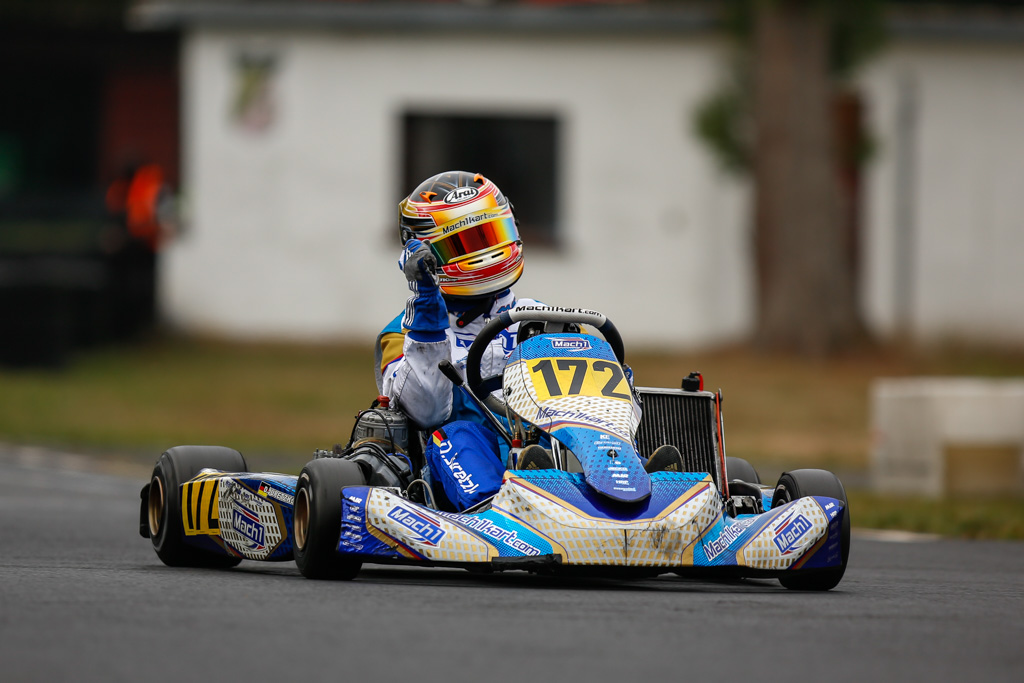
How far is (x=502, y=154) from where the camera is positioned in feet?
75.8

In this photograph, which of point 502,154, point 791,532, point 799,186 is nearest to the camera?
point 791,532

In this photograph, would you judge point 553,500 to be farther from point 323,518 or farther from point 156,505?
point 156,505

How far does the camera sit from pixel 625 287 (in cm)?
2280

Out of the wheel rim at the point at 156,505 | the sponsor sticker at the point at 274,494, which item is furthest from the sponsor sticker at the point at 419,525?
the wheel rim at the point at 156,505

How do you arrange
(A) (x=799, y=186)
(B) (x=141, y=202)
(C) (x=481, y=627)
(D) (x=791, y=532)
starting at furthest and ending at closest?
(B) (x=141, y=202)
(A) (x=799, y=186)
(D) (x=791, y=532)
(C) (x=481, y=627)

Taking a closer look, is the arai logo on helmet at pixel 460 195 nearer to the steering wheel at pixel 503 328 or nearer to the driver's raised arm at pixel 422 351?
the driver's raised arm at pixel 422 351

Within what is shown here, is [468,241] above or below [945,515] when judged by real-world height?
above

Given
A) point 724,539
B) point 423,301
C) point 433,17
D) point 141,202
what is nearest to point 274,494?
point 423,301

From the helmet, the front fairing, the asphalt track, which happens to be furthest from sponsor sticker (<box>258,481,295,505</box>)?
the helmet

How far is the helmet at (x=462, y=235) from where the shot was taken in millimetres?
7551

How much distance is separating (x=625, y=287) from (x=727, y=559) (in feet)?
54.1

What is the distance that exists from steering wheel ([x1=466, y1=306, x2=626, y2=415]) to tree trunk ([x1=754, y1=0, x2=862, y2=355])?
1348cm

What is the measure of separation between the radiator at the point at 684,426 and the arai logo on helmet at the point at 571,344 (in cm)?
37

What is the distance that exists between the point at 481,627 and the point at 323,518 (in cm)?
146
